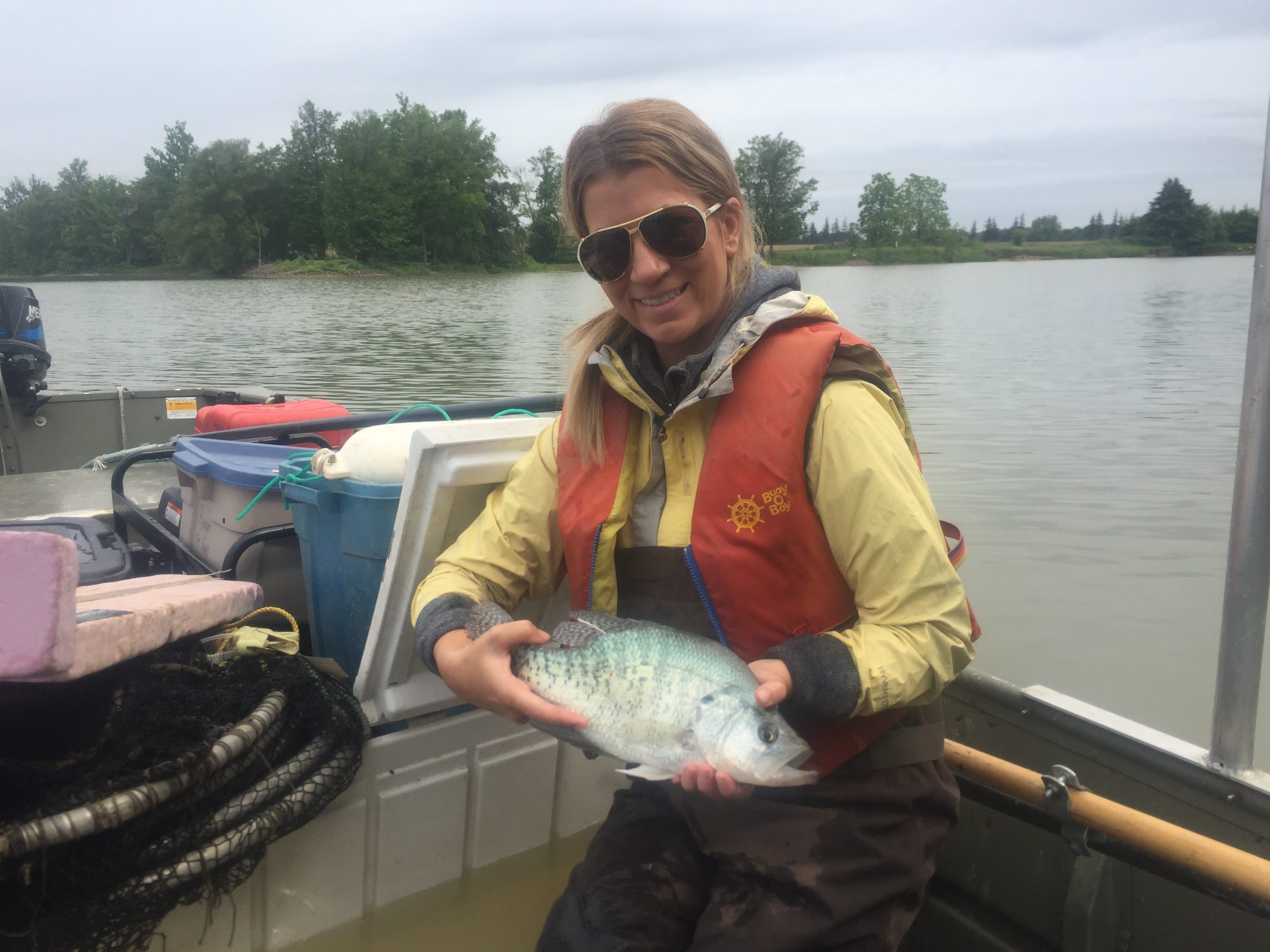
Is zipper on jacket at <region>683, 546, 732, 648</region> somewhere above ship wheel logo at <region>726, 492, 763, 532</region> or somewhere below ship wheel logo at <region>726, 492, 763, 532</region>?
below

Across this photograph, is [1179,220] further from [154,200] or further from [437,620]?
[154,200]

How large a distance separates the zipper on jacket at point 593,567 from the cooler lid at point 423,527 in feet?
1.38

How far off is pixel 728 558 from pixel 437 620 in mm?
637

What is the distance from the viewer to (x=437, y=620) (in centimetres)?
194

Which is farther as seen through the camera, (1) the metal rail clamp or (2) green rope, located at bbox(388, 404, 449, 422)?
(2) green rope, located at bbox(388, 404, 449, 422)

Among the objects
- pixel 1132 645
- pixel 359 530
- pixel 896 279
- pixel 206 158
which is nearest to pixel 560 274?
pixel 896 279

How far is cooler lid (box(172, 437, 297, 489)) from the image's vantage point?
3.06 meters

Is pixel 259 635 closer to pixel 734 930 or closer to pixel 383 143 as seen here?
pixel 734 930

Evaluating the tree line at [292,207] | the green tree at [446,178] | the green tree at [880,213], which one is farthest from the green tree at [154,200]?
the green tree at [880,213]

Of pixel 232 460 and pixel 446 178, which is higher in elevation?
pixel 446 178

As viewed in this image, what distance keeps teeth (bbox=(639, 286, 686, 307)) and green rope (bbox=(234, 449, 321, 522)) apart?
113 centimetres

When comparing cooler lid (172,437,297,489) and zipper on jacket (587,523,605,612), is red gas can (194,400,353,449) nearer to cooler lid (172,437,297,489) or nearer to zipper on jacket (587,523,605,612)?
cooler lid (172,437,297,489)

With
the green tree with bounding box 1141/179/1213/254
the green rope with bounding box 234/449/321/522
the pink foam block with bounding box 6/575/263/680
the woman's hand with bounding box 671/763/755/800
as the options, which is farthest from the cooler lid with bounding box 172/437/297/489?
the green tree with bounding box 1141/179/1213/254

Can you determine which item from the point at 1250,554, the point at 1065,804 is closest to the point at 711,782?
the point at 1065,804
